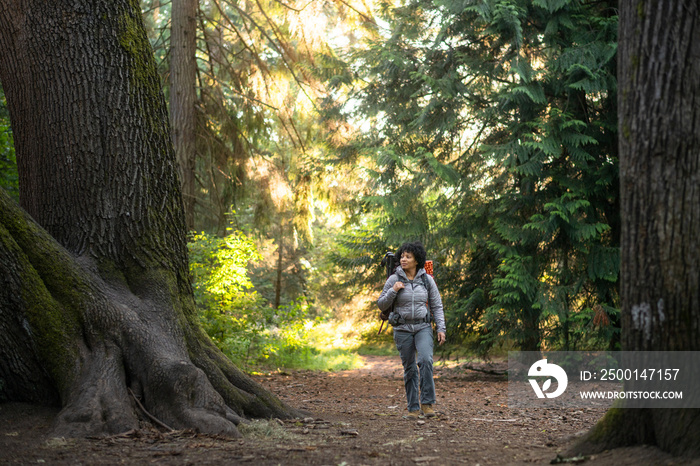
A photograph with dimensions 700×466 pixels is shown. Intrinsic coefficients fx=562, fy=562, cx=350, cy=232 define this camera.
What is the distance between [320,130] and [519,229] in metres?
5.69

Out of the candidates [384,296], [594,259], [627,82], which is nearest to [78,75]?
[384,296]

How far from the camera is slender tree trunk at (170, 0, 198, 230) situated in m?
10.8

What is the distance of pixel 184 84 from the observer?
11.0m

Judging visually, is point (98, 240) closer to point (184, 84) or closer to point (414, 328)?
point (414, 328)

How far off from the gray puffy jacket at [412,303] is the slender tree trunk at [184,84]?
6272 mm

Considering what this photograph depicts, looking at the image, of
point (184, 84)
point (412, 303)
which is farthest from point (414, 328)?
point (184, 84)

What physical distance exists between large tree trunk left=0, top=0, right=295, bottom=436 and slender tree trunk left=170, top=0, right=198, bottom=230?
5.76 m

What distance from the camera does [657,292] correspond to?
9.87 feet

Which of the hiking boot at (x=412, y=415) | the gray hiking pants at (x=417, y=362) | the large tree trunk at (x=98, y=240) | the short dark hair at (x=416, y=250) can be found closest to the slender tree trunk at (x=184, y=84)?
the large tree trunk at (x=98, y=240)

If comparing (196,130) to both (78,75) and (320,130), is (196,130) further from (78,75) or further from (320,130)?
(78,75)

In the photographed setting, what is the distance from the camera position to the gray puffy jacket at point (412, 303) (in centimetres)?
613

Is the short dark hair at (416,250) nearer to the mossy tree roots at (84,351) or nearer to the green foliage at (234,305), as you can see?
the mossy tree roots at (84,351)

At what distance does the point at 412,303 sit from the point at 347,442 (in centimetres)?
213

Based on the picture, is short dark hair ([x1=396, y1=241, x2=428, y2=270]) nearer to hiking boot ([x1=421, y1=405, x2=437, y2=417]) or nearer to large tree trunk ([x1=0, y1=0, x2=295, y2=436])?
hiking boot ([x1=421, y1=405, x2=437, y2=417])
